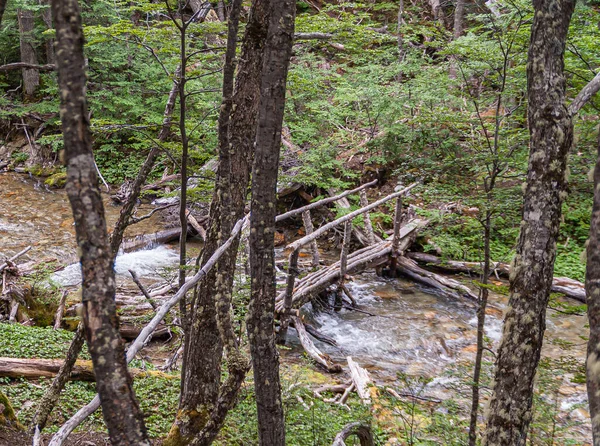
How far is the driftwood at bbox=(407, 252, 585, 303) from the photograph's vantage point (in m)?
8.47

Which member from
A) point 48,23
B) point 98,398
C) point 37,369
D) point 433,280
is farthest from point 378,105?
point 48,23

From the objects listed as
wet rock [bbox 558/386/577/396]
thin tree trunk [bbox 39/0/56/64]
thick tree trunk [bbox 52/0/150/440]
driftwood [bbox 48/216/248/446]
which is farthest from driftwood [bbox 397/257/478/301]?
thin tree trunk [bbox 39/0/56/64]

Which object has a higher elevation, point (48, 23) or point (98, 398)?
point (48, 23)

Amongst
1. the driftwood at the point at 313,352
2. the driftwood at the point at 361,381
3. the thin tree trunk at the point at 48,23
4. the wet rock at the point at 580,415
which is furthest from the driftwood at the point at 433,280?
the thin tree trunk at the point at 48,23

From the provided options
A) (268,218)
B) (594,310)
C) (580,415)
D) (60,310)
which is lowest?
(580,415)

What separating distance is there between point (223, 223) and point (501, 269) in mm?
7753

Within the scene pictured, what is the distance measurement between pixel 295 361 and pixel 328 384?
90 centimetres

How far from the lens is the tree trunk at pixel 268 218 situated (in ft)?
7.69

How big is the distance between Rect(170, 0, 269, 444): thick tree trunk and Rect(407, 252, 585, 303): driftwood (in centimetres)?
510

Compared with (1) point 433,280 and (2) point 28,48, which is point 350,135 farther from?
(2) point 28,48

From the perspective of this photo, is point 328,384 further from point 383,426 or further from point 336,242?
point 336,242

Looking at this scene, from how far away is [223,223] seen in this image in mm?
3191

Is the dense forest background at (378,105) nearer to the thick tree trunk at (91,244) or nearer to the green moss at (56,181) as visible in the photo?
the green moss at (56,181)

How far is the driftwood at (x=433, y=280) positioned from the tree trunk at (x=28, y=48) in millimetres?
13926
